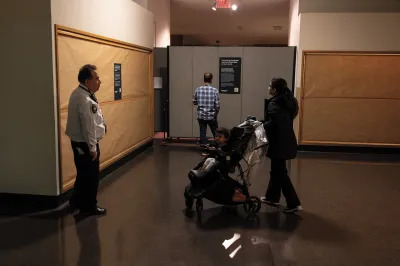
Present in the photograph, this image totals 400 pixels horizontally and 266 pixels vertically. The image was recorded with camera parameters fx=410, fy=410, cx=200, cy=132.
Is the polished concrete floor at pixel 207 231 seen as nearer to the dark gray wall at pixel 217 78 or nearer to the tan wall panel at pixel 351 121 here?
the tan wall panel at pixel 351 121

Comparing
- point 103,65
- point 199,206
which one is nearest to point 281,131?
point 199,206

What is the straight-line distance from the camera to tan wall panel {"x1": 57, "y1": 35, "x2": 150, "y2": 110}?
4453 mm

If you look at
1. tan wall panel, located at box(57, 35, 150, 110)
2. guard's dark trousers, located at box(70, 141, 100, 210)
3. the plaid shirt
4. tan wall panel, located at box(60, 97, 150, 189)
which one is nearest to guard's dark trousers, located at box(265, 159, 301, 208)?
guard's dark trousers, located at box(70, 141, 100, 210)

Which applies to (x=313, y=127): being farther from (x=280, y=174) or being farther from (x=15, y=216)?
(x=15, y=216)

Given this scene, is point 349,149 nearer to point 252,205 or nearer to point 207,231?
point 252,205

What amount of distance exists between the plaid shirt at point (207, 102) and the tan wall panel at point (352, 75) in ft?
6.00

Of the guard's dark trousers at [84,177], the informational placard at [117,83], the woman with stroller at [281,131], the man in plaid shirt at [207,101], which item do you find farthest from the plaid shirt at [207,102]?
the guard's dark trousers at [84,177]

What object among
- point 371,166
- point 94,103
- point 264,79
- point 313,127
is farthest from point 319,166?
point 94,103

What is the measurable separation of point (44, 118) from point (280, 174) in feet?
8.43

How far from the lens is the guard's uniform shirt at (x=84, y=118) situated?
12.9 ft

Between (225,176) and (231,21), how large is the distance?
10.6m

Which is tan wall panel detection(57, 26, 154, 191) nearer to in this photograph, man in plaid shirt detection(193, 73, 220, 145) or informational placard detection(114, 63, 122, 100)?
informational placard detection(114, 63, 122, 100)

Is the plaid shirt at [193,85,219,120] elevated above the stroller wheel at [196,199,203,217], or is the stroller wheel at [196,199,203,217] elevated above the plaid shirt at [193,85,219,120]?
the plaid shirt at [193,85,219,120]

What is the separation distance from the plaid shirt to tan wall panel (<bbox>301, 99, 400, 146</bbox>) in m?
1.81
